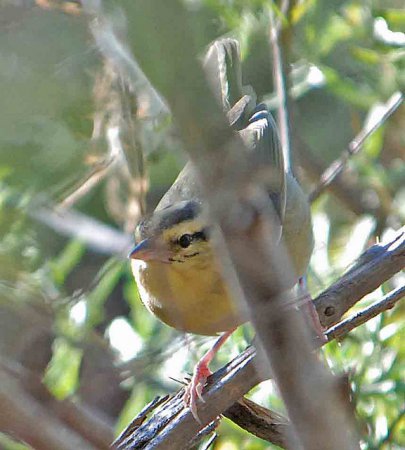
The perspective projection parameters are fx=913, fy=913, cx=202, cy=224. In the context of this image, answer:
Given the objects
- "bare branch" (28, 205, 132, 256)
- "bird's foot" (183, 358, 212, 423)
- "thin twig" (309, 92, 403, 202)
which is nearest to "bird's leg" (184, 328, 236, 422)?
"bird's foot" (183, 358, 212, 423)

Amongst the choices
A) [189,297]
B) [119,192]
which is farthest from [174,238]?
[119,192]

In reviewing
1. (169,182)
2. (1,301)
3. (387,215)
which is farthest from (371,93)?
(1,301)

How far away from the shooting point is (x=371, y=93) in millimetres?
2945

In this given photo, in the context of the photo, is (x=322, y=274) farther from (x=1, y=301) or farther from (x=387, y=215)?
(x=1, y=301)

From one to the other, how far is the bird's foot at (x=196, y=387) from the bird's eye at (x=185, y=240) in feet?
0.93

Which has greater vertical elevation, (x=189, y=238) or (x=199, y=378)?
(x=189, y=238)

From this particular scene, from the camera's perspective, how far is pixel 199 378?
77.4 inches

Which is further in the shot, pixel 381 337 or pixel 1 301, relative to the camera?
pixel 381 337

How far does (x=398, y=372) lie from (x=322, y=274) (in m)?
0.56

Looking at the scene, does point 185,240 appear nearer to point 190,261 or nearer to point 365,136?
point 190,261

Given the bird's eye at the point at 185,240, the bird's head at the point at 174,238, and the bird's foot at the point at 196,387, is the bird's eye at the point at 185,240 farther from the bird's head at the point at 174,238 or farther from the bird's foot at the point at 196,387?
the bird's foot at the point at 196,387

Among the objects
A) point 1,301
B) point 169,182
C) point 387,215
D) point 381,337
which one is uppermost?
point 169,182

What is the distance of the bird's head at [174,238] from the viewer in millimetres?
2180

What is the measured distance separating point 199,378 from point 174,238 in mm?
411
